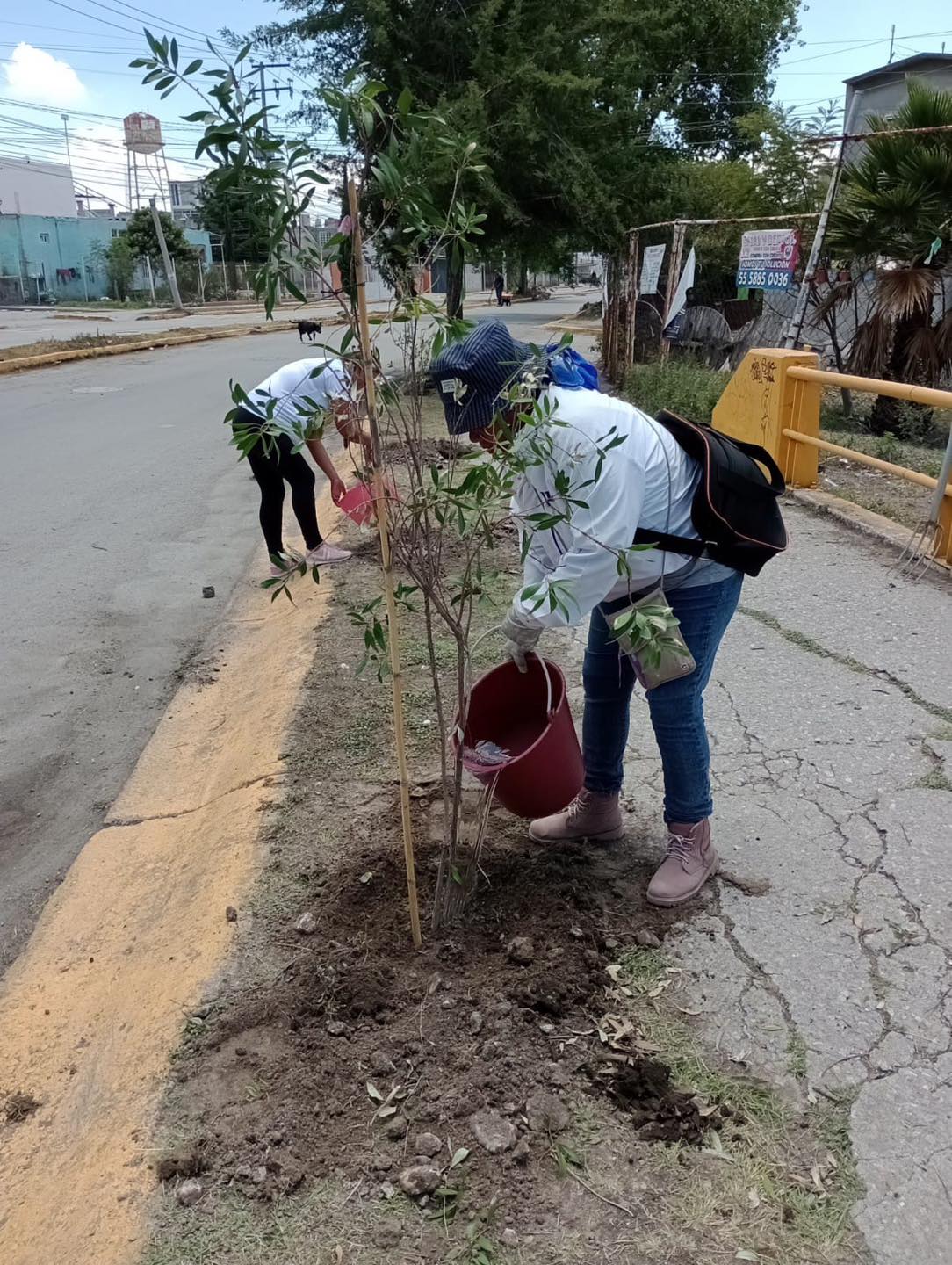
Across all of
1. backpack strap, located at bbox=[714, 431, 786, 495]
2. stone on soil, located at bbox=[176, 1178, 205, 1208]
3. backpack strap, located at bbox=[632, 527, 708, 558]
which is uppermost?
backpack strap, located at bbox=[714, 431, 786, 495]

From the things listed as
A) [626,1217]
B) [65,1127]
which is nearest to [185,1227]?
[65,1127]

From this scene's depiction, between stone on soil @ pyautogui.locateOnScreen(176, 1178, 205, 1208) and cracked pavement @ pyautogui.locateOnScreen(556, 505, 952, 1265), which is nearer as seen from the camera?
stone on soil @ pyautogui.locateOnScreen(176, 1178, 205, 1208)

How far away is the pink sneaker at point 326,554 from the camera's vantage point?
21.5ft

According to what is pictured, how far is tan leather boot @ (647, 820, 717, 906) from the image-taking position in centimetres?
290

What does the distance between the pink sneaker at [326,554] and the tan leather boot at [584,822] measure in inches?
142

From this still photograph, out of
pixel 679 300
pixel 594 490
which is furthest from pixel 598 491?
pixel 679 300

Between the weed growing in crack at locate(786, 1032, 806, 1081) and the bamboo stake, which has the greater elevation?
the bamboo stake

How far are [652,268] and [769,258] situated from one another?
271 centimetres

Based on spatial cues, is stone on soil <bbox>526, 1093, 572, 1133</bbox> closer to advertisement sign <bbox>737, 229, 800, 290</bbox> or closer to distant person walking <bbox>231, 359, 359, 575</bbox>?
distant person walking <bbox>231, 359, 359, 575</bbox>

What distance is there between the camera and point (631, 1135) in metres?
2.16

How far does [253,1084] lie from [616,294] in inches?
551

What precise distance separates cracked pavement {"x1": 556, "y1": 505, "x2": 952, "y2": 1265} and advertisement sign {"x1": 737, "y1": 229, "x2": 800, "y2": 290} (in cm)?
568

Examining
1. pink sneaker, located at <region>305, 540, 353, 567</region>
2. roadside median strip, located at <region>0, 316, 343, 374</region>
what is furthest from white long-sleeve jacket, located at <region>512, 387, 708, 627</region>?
roadside median strip, located at <region>0, 316, 343, 374</region>

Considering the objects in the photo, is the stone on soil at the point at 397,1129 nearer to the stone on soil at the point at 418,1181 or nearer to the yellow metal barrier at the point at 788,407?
the stone on soil at the point at 418,1181
